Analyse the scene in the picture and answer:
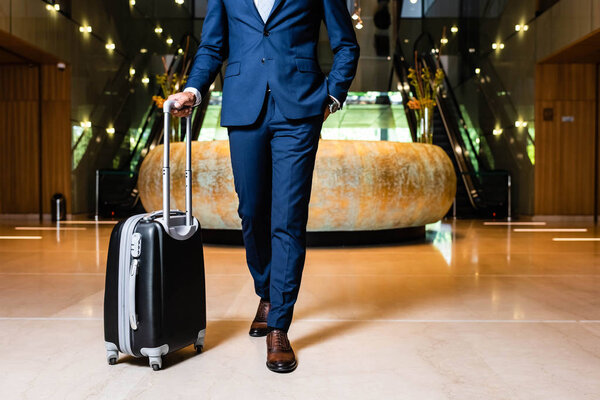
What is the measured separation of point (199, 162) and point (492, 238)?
11.1 feet

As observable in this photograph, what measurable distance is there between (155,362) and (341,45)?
1.29m

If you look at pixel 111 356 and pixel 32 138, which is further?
pixel 32 138

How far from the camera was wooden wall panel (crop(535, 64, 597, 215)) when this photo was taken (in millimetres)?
10375

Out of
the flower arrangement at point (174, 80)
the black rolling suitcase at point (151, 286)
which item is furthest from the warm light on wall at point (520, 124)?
the black rolling suitcase at point (151, 286)

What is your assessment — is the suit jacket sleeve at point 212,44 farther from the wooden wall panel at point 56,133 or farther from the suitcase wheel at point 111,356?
the wooden wall panel at point 56,133

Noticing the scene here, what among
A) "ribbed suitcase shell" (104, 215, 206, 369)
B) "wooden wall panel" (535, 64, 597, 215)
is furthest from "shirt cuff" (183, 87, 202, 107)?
"wooden wall panel" (535, 64, 597, 215)

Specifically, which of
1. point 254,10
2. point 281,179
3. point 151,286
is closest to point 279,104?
point 281,179

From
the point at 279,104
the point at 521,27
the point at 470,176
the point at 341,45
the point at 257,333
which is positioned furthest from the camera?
the point at 521,27

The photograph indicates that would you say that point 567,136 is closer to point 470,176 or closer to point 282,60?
point 470,176

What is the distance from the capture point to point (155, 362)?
1976mm

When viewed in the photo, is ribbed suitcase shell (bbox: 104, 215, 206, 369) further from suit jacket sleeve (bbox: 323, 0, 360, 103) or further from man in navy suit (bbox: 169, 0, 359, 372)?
suit jacket sleeve (bbox: 323, 0, 360, 103)

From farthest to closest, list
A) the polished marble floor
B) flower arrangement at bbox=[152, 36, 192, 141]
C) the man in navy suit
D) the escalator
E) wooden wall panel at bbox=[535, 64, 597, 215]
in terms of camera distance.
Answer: the escalator → wooden wall panel at bbox=[535, 64, 597, 215] → flower arrangement at bbox=[152, 36, 192, 141] → the man in navy suit → the polished marble floor

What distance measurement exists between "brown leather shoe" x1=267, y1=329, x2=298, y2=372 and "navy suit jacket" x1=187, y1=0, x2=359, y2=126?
0.75 metres

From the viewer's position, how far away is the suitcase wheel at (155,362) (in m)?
1.97
